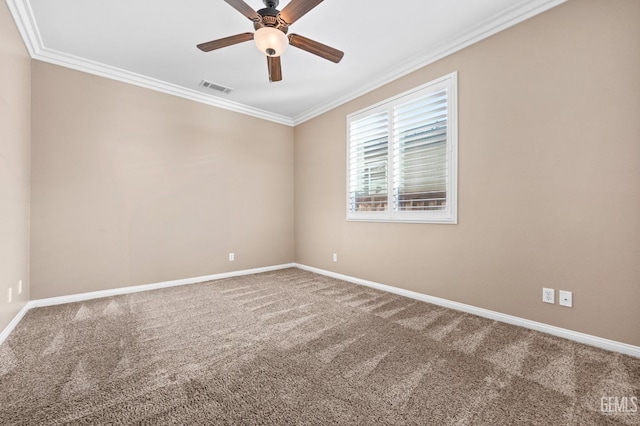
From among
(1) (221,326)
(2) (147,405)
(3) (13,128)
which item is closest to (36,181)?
(3) (13,128)

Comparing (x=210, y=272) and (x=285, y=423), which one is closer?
(x=285, y=423)

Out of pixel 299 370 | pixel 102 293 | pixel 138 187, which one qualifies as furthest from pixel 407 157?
pixel 102 293

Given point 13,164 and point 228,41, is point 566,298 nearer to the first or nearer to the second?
point 228,41

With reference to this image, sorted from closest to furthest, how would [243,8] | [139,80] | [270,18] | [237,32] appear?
1. [243,8]
2. [270,18]
3. [237,32]
4. [139,80]

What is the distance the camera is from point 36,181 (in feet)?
9.85

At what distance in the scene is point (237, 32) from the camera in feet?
9.04

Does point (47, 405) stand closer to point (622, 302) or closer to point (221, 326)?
point (221, 326)

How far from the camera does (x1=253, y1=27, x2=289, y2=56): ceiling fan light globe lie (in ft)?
6.85

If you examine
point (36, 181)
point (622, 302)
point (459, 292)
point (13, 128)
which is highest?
point (13, 128)

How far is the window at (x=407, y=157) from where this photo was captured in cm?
298

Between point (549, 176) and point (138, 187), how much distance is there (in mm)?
4508

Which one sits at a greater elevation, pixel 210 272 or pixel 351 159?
pixel 351 159

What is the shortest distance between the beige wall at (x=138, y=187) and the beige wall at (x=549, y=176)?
109 inches

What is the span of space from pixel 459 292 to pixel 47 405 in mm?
3233
